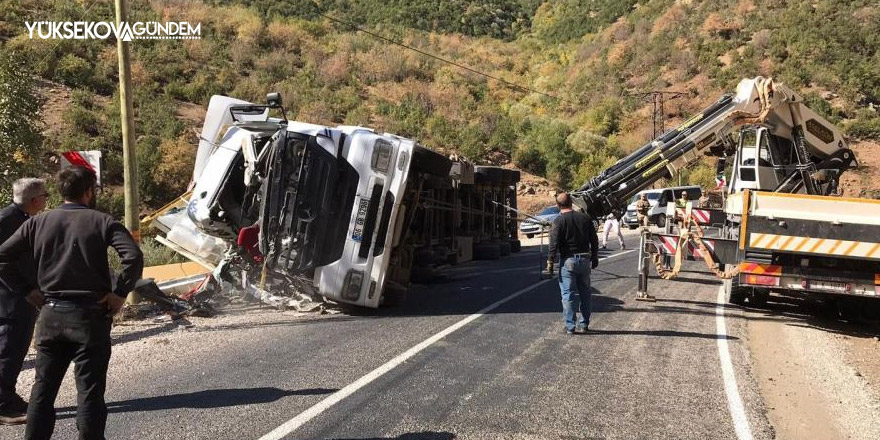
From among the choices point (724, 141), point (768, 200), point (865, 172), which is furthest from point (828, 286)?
point (865, 172)

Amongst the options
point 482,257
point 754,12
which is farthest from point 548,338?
point 754,12

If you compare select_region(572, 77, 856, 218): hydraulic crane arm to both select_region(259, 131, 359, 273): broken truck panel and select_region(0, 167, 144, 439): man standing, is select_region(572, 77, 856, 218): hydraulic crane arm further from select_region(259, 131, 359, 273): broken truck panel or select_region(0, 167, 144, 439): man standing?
select_region(0, 167, 144, 439): man standing

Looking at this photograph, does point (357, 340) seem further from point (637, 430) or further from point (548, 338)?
point (637, 430)

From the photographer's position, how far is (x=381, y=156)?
8750mm

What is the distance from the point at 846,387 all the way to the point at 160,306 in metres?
8.46

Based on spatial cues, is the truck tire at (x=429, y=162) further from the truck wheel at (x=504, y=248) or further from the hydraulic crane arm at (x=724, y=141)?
the truck wheel at (x=504, y=248)

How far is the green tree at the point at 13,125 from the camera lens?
444 inches

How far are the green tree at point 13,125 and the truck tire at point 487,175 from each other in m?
9.17

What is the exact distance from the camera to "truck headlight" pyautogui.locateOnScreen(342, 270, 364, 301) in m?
8.50

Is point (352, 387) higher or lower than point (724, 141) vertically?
lower

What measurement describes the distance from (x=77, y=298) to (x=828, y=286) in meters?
8.57

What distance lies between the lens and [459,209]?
14.2 metres

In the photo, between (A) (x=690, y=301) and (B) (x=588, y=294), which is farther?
(A) (x=690, y=301)

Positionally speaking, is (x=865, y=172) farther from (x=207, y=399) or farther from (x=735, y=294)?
(x=207, y=399)
